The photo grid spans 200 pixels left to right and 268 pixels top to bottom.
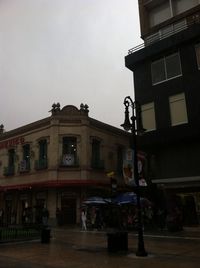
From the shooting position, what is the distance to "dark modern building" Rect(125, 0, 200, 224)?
22.5 m

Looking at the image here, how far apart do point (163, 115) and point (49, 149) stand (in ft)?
45.9

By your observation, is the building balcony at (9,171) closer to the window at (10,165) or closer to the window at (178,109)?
the window at (10,165)

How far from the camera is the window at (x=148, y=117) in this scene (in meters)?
24.6

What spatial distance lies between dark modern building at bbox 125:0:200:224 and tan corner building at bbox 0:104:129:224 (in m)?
9.24

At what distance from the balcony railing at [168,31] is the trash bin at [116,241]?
16.9 m

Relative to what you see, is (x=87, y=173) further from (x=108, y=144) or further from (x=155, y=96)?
(x=155, y=96)

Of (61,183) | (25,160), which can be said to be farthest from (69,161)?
(25,160)

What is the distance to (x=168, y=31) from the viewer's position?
26.1 m

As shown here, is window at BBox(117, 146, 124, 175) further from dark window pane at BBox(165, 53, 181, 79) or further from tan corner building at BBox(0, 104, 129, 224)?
dark window pane at BBox(165, 53, 181, 79)

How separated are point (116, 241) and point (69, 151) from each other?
19.9 m

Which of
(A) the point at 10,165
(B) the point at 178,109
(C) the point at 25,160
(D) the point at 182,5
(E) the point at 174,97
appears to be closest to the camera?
(B) the point at 178,109

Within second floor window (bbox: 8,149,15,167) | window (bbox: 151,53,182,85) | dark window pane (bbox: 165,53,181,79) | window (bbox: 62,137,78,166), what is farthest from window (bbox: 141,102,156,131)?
second floor window (bbox: 8,149,15,167)

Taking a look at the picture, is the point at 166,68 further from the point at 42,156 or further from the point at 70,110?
the point at 42,156

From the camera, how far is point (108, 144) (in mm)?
36156
